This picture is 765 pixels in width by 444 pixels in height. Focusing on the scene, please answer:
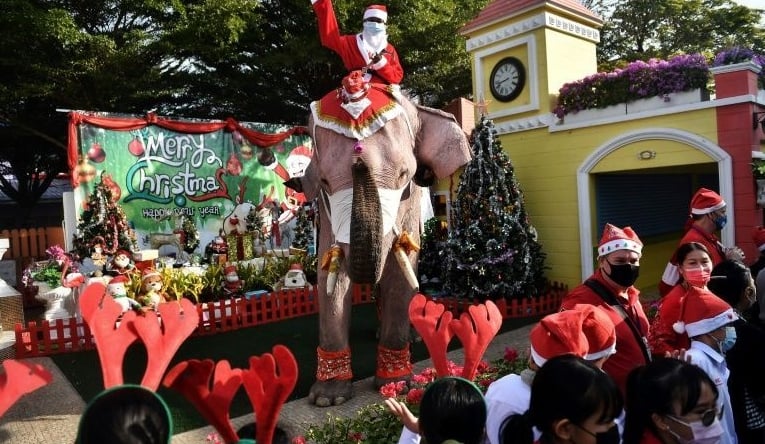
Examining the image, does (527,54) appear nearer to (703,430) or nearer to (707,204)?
(707,204)

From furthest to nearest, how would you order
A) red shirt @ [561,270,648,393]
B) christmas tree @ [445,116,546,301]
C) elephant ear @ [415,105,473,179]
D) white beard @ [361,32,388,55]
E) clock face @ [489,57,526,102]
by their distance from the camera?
clock face @ [489,57,526,102] → christmas tree @ [445,116,546,301] → white beard @ [361,32,388,55] → elephant ear @ [415,105,473,179] → red shirt @ [561,270,648,393]

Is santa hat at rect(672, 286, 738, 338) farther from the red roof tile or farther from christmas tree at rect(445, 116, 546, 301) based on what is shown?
the red roof tile

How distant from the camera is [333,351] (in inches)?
170

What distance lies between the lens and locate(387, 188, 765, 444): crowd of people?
168cm

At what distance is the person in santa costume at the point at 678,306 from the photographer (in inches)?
116

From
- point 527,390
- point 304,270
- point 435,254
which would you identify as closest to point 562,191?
point 435,254

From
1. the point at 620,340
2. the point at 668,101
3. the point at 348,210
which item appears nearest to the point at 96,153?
the point at 348,210

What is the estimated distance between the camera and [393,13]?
44.7 feet

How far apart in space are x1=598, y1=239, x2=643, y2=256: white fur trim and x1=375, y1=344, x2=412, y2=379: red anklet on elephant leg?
6.74 ft

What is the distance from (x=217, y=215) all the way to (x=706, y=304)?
36.0 feet

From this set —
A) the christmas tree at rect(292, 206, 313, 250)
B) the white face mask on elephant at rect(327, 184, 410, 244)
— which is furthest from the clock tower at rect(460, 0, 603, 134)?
the white face mask on elephant at rect(327, 184, 410, 244)

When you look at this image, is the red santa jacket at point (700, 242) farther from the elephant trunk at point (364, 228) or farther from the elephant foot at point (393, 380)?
the elephant trunk at point (364, 228)

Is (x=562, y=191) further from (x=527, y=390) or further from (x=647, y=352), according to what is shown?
(x=527, y=390)

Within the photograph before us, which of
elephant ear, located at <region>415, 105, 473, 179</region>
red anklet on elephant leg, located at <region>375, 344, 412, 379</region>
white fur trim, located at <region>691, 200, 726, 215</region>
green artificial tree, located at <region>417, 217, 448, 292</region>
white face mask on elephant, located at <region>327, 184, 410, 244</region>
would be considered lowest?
red anklet on elephant leg, located at <region>375, 344, 412, 379</region>
